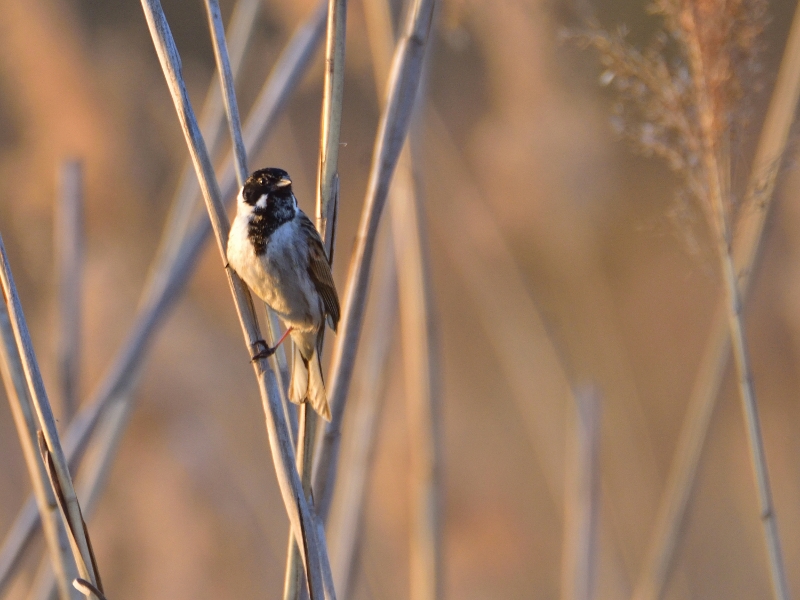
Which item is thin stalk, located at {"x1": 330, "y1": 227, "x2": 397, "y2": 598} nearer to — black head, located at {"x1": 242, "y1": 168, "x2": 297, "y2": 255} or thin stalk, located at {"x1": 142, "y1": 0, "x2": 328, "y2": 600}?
black head, located at {"x1": 242, "y1": 168, "x2": 297, "y2": 255}

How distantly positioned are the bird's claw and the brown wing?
0.31 meters

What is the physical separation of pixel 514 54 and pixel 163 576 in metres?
2.51

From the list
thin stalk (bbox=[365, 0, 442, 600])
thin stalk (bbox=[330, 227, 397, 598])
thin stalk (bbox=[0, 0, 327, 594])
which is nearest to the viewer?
thin stalk (bbox=[0, 0, 327, 594])

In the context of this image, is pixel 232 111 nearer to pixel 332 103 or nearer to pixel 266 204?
pixel 332 103

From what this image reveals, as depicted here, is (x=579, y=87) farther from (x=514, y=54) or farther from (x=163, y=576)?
(x=163, y=576)

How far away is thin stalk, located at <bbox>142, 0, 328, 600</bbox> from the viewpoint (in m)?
1.03

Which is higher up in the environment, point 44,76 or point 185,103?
point 44,76

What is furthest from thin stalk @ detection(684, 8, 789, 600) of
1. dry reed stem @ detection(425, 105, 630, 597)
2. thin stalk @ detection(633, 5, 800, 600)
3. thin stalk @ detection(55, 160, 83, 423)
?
thin stalk @ detection(55, 160, 83, 423)

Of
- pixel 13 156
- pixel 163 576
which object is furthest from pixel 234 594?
pixel 13 156

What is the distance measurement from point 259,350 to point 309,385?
0.18 meters

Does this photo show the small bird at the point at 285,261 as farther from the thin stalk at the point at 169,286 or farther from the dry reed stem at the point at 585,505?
the dry reed stem at the point at 585,505

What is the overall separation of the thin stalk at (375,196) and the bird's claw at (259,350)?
0.14 metres

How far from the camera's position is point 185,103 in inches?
41.4

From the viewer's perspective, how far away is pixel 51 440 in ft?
3.43
